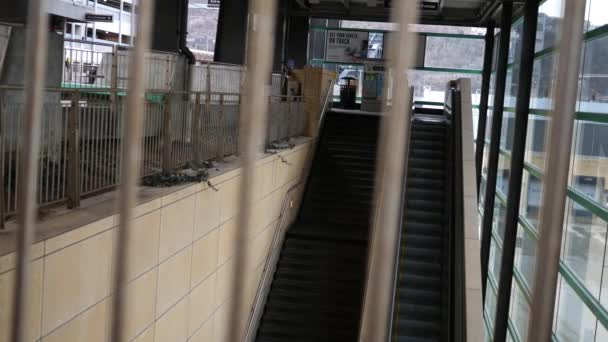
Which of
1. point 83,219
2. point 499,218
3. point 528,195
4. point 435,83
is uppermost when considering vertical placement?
point 435,83

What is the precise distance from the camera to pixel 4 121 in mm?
4664

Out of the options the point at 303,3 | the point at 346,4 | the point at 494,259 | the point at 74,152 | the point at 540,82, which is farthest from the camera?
the point at 303,3

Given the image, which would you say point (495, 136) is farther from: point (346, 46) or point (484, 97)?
point (346, 46)

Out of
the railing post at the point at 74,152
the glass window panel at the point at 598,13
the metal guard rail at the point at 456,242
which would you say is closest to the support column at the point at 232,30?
the metal guard rail at the point at 456,242

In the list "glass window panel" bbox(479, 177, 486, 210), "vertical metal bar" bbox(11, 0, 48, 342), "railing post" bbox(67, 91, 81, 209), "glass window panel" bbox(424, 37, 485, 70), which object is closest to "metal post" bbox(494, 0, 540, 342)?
"glass window panel" bbox(479, 177, 486, 210)

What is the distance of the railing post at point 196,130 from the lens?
8.29 metres

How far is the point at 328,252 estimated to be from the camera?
500 inches

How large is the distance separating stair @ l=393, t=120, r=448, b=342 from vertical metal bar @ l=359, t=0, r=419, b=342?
8776 mm

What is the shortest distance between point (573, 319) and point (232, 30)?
1163 centimetres

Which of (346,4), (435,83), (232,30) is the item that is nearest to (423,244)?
(232,30)

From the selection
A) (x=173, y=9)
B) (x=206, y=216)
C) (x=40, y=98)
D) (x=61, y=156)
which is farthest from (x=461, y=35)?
(x=40, y=98)

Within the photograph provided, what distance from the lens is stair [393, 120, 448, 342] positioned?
10.0 meters

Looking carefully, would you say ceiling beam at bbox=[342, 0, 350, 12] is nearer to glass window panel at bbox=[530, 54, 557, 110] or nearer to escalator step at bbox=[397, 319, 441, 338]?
glass window panel at bbox=[530, 54, 557, 110]

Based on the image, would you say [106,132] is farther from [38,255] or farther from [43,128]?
[38,255]
